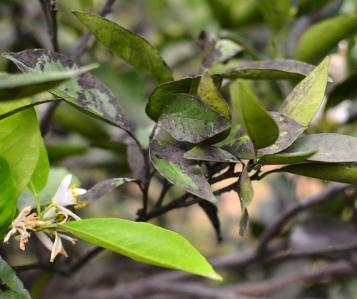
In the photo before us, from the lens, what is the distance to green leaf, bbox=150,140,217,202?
1.68 feet

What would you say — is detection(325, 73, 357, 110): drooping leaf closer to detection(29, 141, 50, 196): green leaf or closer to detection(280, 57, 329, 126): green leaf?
detection(280, 57, 329, 126): green leaf

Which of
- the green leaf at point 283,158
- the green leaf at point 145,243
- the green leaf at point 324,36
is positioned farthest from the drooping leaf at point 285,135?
the green leaf at point 324,36

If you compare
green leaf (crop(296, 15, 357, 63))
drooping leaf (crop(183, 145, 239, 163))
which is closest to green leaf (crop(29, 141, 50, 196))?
drooping leaf (crop(183, 145, 239, 163))

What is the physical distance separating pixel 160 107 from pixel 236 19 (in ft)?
2.47

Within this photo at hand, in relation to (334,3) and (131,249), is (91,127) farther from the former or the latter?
(131,249)

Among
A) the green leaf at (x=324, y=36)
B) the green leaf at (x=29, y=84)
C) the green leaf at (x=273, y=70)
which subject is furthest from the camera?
the green leaf at (x=324, y=36)

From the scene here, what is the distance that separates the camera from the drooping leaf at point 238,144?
0.53 m

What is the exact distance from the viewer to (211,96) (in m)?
0.52

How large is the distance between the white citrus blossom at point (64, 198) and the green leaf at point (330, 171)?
0.63 ft

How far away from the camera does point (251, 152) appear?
53 cm

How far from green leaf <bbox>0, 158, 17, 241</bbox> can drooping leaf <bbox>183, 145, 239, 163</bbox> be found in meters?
0.14

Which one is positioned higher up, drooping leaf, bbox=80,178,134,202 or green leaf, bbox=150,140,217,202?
green leaf, bbox=150,140,217,202

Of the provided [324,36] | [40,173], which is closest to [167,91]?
[40,173]

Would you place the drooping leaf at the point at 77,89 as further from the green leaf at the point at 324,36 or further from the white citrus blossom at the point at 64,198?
the green leaf at the point at 324,36
